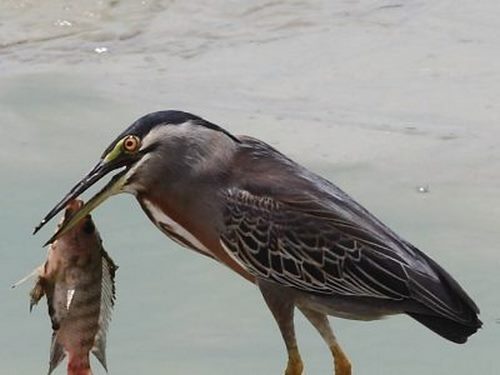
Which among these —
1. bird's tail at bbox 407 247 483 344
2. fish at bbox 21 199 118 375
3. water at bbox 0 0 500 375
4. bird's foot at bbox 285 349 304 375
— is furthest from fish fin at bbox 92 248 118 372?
bird's tail at bbox 407 247 483 344

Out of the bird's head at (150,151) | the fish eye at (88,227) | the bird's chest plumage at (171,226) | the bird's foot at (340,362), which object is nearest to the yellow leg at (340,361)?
the bird's foot at (340,362)

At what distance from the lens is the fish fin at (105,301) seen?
17.8ft

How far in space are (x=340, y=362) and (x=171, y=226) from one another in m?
0.63

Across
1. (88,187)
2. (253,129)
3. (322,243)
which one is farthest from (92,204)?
(253,129)

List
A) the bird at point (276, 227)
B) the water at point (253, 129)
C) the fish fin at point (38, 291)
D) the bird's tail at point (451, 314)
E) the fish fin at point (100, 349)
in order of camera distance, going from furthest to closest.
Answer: the water at point (253, 129), the bird at point (276, 227), the bird's tail at point (451, 314), the fish fin at point (100, 349), the fish fin at point (38, 291)

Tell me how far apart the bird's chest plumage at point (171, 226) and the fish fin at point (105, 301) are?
1.31 ft

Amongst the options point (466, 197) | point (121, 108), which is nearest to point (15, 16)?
point (121, 108)

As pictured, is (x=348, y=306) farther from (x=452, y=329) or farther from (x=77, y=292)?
(x=77, y=292)

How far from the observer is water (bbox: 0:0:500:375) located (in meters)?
6.19

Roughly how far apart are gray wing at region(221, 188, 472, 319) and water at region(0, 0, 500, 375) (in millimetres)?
331

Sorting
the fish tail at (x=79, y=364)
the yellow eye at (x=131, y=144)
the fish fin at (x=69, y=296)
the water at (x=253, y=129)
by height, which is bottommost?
the water at (x=253, y=129)

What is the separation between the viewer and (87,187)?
552cm

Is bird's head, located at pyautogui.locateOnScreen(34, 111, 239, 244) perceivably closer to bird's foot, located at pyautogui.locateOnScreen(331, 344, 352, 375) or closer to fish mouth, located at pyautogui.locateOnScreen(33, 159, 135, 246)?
fish mouth, located at pyautogui.locateOnScreen(33, 159, 135, 246)

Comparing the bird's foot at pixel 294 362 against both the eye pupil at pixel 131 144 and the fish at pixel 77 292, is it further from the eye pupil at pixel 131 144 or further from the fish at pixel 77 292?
the eye pupil at pixel 131 144
